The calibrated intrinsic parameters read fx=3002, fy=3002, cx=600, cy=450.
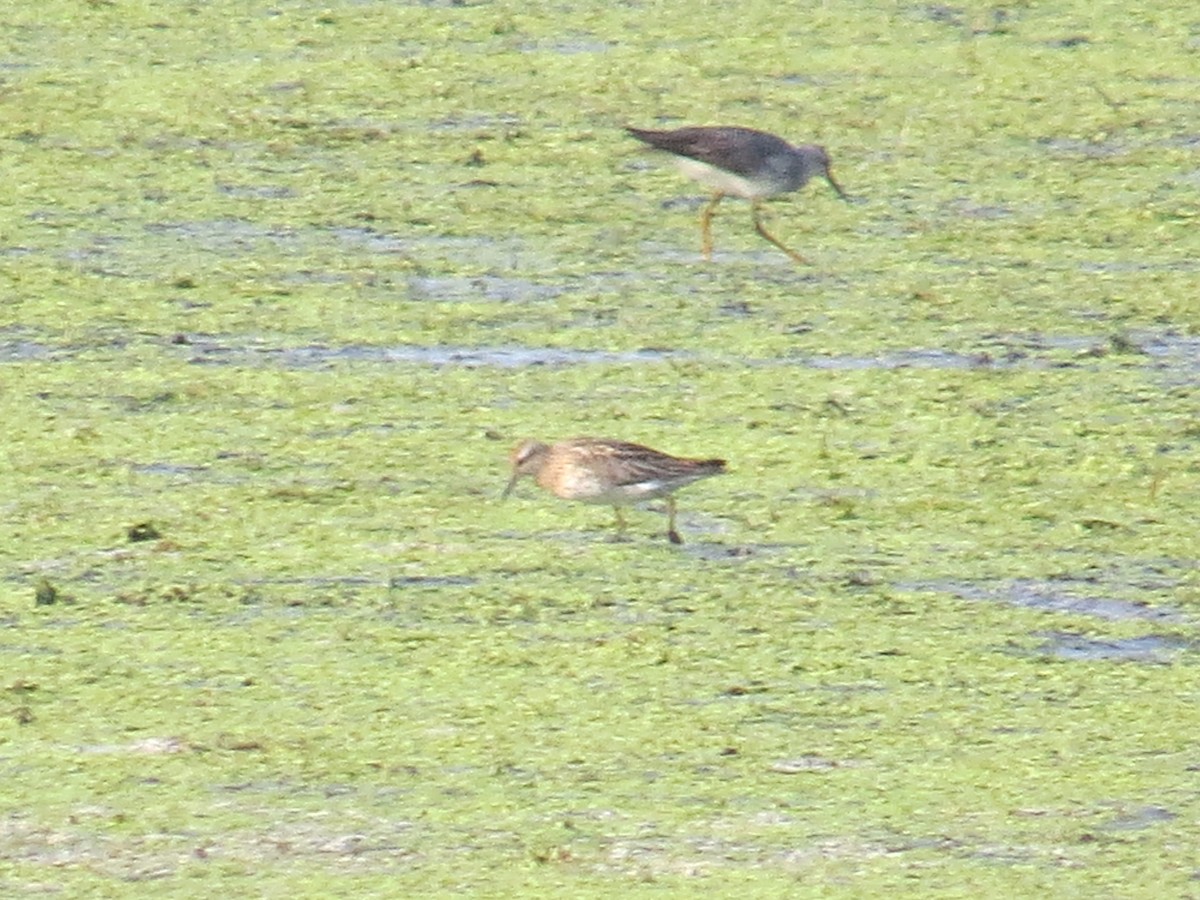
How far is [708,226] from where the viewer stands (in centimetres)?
892

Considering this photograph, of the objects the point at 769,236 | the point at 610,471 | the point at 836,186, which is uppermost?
the point at 610,471

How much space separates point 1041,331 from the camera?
802cm

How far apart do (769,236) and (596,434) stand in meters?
2.07

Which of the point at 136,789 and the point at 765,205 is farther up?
the point at 136,789

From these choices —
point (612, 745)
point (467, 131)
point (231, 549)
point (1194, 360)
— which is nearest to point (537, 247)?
point (467, 131)

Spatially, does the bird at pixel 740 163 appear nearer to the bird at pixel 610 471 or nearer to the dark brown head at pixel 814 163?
the dark brown head at pixel 814 163

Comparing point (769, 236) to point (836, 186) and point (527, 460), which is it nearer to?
point (836, 186)

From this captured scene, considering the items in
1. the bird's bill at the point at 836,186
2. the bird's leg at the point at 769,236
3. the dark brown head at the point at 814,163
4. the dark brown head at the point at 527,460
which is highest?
the dark brown head at the point at 527,460

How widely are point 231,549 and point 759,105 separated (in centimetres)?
453

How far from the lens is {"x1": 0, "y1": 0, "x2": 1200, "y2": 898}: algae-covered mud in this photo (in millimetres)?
4867

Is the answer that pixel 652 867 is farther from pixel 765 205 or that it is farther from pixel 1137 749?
pixel 765 205

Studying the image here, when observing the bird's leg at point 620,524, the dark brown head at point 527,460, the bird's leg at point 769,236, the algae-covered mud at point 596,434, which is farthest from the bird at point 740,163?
the dark brown head at point 527,460

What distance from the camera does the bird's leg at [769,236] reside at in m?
8.73

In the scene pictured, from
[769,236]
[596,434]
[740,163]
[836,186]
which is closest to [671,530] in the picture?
[596,434]
